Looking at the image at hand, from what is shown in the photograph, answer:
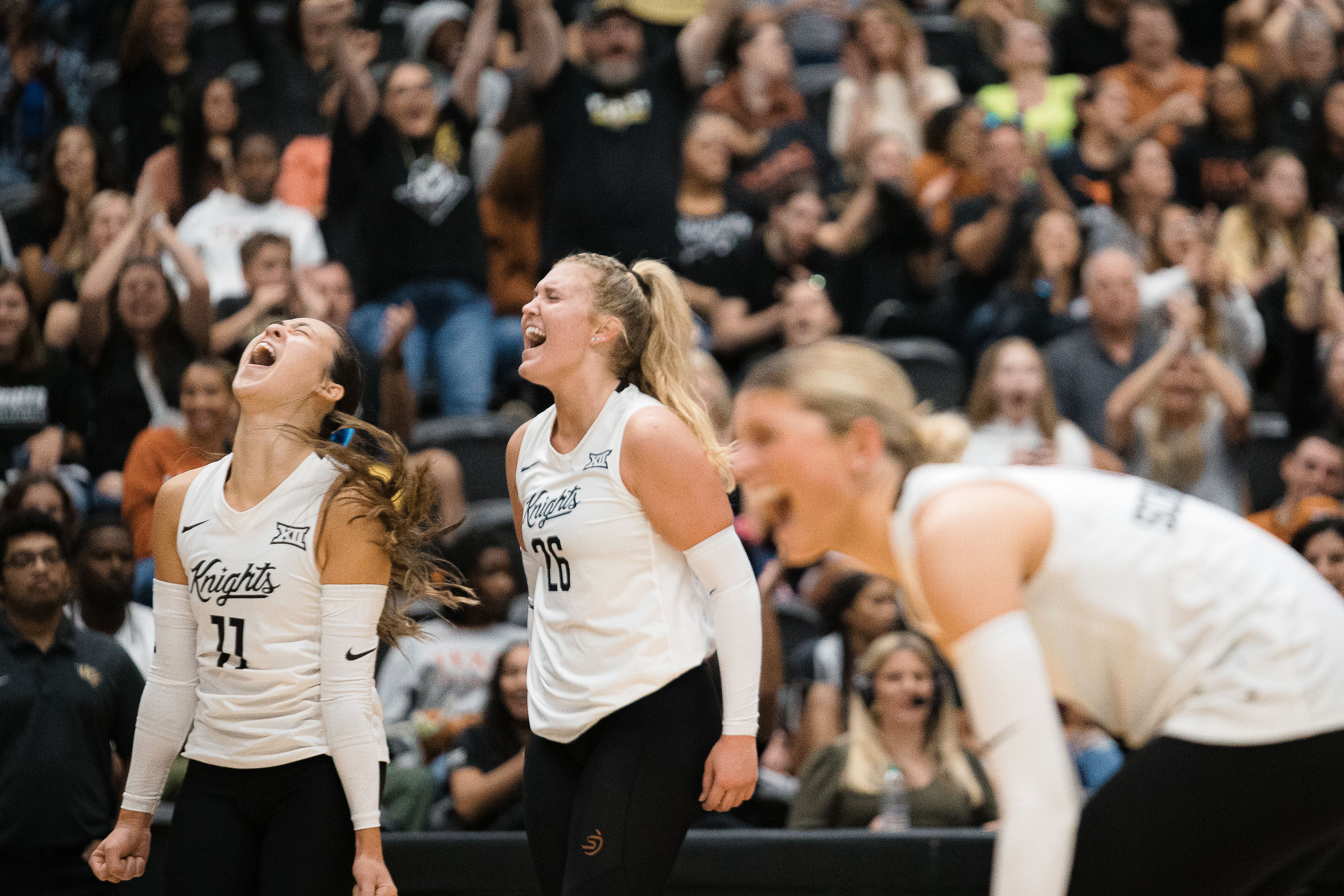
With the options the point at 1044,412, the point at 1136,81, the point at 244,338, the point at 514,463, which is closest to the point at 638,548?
the point at 514,463

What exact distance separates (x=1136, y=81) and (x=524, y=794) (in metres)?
7.37

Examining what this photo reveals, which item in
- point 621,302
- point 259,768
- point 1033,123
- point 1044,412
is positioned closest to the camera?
point 259,768

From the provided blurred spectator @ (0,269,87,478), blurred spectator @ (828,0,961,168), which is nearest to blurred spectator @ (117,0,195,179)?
blurred spectator @ (0,269,87,478)

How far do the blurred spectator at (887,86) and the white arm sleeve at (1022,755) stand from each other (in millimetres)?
6782

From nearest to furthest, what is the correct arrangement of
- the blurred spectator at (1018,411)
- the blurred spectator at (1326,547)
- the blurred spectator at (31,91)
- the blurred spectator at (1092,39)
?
the blurred spectator at (1326,547) → the blurred spectator at (1018,411) → the blurred spectator at (31,91) → the blurred spectator at (1092,39)

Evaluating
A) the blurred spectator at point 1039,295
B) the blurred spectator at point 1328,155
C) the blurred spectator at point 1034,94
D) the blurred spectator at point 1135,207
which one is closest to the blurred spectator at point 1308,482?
the blurred spectator at point 1039,295

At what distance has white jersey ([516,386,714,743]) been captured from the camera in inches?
112

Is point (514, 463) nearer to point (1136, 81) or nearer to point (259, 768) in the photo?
point (259, 768)

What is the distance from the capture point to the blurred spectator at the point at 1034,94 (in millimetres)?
8664

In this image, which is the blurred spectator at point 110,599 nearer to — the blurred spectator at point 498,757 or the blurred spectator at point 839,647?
the blurred spectator at point 498,757

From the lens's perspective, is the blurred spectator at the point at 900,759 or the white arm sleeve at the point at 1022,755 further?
the blurred spectator at the point at 900,759

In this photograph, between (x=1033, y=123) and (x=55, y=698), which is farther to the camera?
(x=1033, y=123)

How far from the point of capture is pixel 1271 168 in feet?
24.9

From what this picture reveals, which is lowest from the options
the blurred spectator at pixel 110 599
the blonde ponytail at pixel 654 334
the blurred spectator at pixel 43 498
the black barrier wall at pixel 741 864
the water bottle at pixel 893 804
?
the water bottle at pixel 893 804
